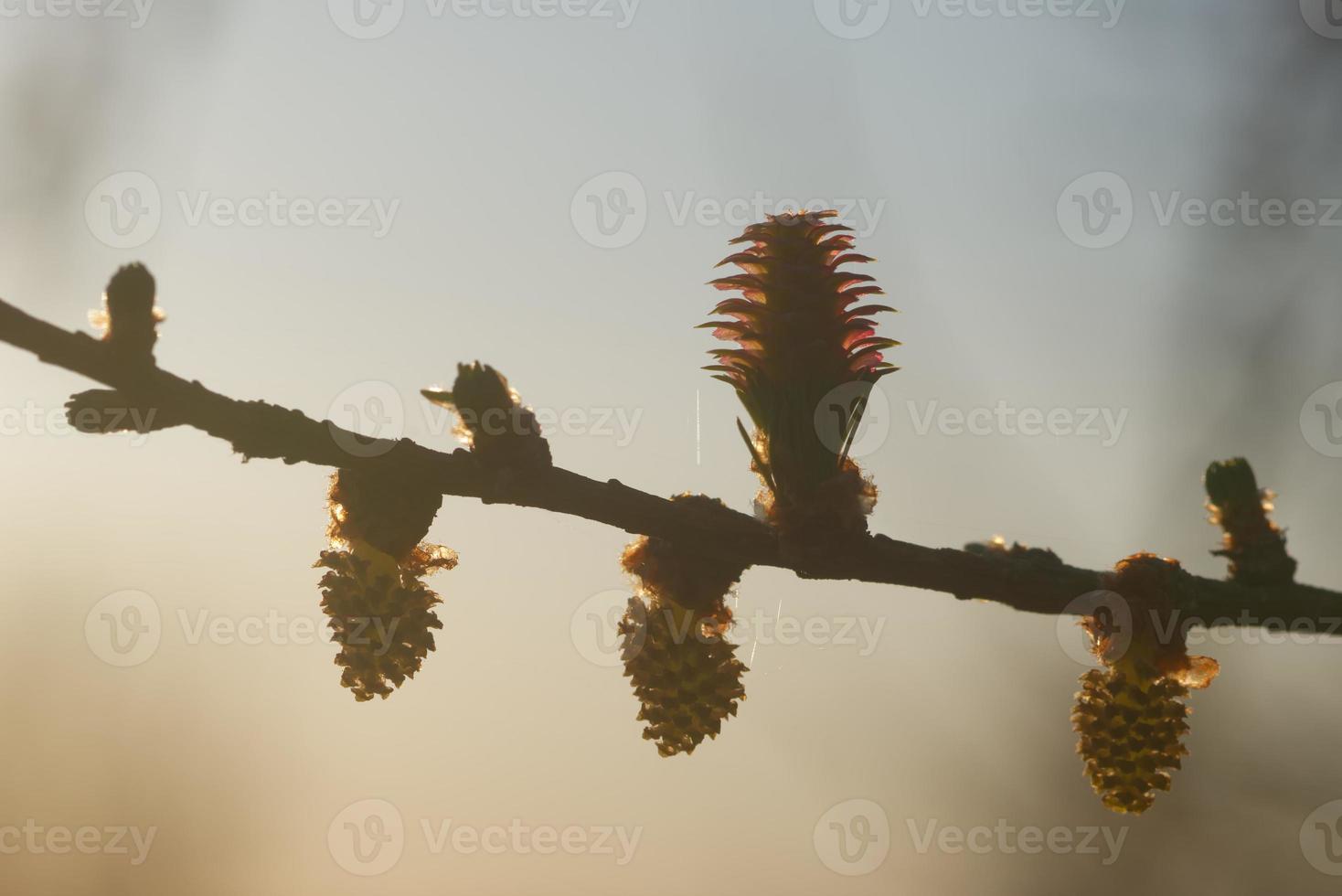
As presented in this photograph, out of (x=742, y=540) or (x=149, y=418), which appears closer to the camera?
(x=149, y=418)

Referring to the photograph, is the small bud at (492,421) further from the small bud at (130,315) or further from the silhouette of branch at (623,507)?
the small bud at (130,315)

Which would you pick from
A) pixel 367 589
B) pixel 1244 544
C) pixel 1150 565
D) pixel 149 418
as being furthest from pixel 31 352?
pixel 1244 544

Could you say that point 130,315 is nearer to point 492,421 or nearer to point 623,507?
point 492,421

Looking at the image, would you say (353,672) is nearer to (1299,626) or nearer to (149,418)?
(149,418)

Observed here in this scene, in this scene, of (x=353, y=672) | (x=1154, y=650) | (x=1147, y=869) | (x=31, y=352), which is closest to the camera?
(x=31, y=352)

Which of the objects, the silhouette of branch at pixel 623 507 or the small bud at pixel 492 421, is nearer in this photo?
the silhouette of branch at pixel 623 507

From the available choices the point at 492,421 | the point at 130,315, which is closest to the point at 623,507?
the point at 492,421

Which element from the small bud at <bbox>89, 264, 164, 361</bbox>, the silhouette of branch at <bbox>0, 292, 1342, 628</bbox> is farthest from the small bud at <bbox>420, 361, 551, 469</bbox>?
the small bud at <bbox>89, 264, 164, 361</bbox>

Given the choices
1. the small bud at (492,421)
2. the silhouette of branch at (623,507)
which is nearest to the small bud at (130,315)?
the silhouette of branch at (623,507)

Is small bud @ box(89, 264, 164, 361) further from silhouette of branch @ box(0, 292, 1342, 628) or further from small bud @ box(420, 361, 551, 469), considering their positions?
small bud @ box(420, 361, 551, 469)
